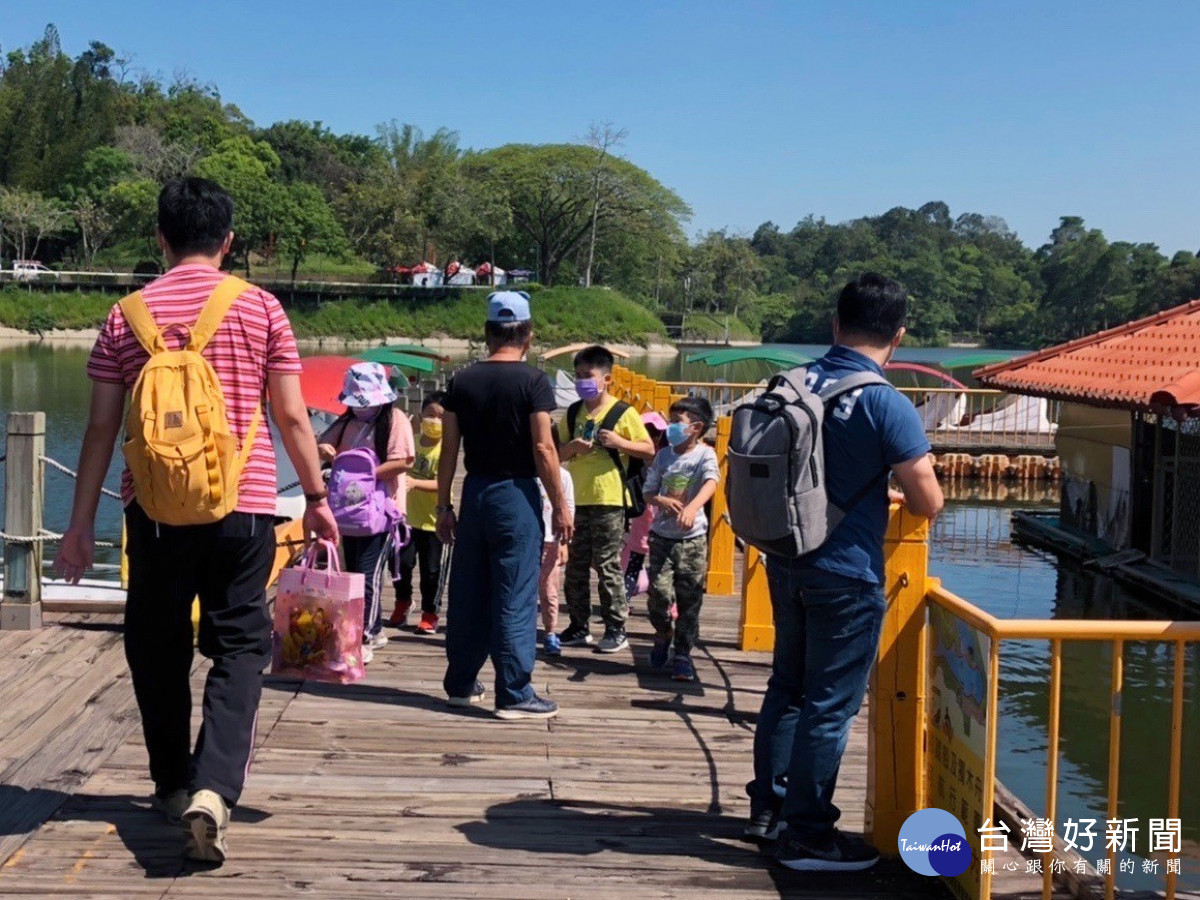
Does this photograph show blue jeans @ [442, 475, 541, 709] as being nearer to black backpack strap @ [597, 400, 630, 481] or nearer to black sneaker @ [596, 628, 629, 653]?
black backpack strap @ [597, 400, 630, 481]

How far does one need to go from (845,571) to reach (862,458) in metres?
0.32

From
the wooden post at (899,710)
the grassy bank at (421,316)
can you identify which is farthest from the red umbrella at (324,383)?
the grassy bank at (421,316)

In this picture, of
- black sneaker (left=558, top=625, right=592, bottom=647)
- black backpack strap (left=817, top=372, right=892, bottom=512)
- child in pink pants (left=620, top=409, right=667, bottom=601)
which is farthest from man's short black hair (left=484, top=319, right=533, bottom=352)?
child in pink pants (left=620, top=409, right=667, bottom=601)

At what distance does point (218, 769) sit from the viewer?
377 centimetres

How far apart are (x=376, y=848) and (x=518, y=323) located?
7.51ft

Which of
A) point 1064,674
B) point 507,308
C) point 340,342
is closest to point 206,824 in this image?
point 507,308

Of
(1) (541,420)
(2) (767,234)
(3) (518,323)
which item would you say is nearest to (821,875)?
(1) (541,420)

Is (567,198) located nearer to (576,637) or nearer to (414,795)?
(576,637)

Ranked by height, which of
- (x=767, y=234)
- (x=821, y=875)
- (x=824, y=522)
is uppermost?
(x=767, y=234)

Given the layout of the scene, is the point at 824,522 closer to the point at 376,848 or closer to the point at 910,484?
the point at 910,484

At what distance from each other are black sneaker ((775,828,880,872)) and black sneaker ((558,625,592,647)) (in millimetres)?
3431

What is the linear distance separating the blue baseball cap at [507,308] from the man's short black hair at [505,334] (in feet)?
0.07

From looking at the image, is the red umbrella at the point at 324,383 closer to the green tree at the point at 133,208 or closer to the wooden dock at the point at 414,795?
the wooden dock at the point at 414,795

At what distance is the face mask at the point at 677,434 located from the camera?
6.50m
